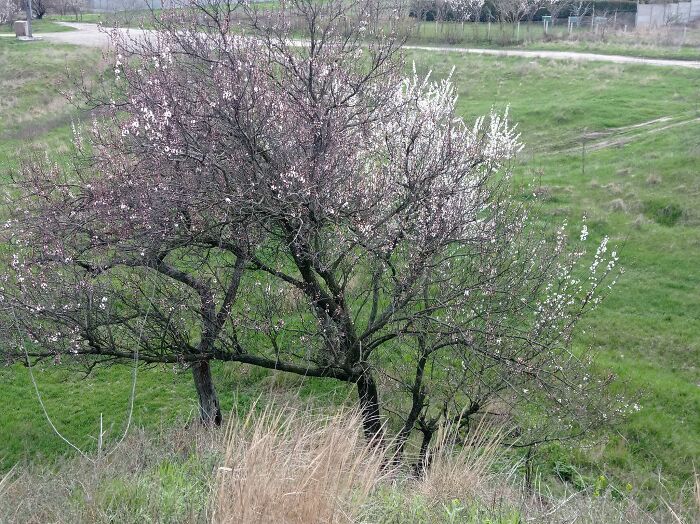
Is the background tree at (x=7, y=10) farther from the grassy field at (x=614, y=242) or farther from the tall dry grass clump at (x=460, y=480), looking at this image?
the tall dry grass clump at (x=460, y=480)

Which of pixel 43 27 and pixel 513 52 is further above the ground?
pixel 43 27

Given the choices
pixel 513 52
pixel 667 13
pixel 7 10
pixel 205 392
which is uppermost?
pixel 7 10

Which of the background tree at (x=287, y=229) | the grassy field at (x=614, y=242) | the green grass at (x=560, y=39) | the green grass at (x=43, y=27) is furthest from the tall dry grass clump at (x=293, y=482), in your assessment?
the green grass at (x=43, y=27)

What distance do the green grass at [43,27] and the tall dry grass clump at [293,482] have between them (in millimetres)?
40629

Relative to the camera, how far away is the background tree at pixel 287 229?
6.58m

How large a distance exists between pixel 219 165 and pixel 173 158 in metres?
0.48

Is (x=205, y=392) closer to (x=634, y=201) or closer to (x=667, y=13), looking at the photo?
(x=634, y=201)

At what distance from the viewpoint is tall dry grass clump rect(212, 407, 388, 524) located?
3.50 m

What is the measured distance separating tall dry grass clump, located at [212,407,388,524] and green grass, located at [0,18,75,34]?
133ft

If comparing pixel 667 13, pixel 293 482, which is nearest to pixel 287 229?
pixel 293 482

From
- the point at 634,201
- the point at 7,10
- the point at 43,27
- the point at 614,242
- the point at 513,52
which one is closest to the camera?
the point at 614,242

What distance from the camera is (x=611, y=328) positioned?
11.8 meters

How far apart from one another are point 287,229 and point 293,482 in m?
3.46

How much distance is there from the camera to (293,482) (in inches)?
145
